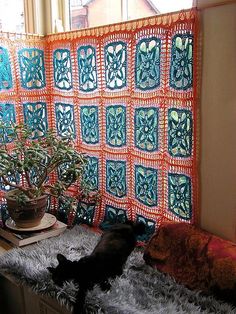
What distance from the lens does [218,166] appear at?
142 cm

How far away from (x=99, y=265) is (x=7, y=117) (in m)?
0.99

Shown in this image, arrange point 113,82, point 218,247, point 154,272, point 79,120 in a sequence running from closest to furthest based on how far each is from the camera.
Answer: point 218,247 → point 154,272 → point 113,82 → point 79,120

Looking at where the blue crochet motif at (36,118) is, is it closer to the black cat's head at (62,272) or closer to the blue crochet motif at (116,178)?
the blue crochet motif at (116,178)

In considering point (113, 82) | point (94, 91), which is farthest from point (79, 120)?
point (113, 82)

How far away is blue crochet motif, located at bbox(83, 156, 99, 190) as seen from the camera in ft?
6.30

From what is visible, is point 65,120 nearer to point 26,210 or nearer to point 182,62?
point 26,210

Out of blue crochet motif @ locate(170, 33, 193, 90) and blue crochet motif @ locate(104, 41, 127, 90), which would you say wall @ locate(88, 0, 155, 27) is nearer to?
blue crochet motif @ locate(104, 41, 127, 90)

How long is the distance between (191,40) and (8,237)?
48.7 inches

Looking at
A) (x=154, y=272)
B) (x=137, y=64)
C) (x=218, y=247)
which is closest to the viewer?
(x=218, y=247)

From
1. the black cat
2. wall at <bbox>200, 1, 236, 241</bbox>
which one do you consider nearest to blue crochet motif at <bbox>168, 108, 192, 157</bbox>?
wall at <bbox>200, 1, 236, 241</bbox>

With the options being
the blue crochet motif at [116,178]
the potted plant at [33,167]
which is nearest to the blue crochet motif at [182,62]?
the blue crochet motif at [116,178]

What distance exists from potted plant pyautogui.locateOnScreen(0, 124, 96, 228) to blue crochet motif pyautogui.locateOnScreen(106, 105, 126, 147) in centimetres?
17

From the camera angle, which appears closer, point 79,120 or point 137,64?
point 137,64

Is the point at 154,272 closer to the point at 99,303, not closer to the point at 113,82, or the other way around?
the point at 99,303
